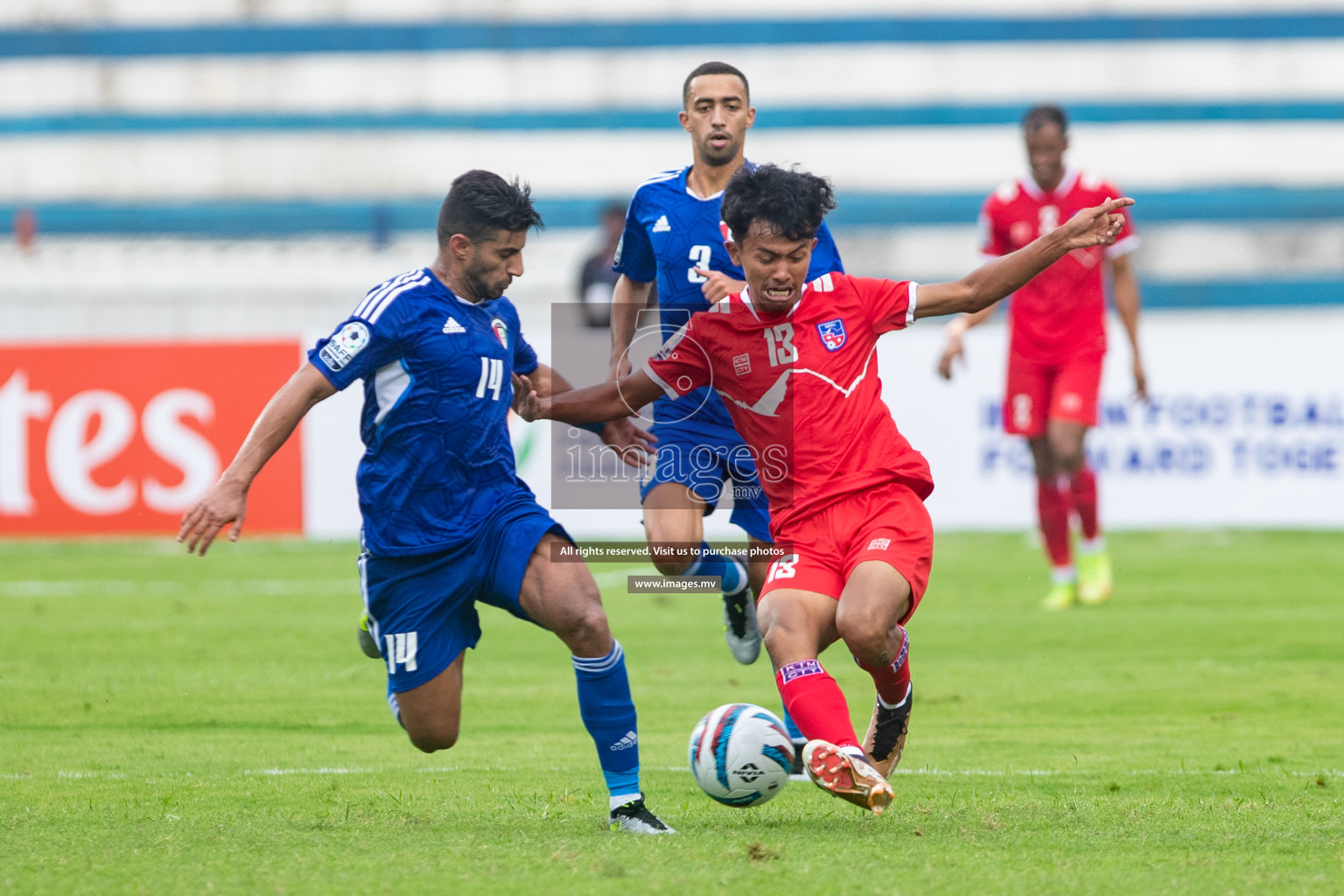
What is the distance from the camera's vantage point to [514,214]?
5145mm

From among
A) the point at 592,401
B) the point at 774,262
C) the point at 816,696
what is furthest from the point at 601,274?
the point at 816,696

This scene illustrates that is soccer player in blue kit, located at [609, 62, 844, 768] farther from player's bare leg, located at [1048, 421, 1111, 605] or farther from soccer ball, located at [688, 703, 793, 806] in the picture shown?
player's bare leg, located at [1048, 421, 1111, 605]

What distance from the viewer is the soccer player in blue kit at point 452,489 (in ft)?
16.4

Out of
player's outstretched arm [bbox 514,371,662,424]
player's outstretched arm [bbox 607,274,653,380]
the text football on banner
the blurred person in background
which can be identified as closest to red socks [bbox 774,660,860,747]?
player's outstretched arm [bbox 514,371,662,424]

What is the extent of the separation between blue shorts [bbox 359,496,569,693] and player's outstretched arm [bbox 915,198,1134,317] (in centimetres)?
141

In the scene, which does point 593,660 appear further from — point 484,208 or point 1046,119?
point 1046,119

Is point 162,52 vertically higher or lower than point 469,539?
higher

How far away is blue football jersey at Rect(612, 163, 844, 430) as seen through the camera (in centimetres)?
643

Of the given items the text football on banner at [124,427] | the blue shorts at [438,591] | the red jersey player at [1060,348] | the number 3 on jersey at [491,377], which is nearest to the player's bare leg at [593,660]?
the blue shorts at [438,591]

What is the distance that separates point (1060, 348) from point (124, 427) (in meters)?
7.83

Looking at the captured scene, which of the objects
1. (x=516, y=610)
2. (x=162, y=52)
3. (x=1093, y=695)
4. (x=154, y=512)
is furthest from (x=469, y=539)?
(x=162, y=52)

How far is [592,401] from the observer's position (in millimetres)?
5504

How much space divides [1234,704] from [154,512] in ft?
31.8

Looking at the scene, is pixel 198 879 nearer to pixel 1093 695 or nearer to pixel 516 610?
pixel 516 610
